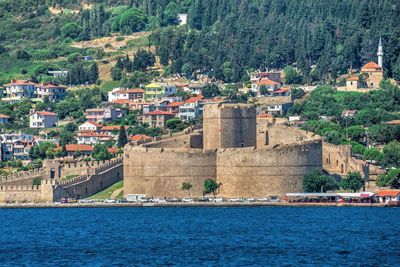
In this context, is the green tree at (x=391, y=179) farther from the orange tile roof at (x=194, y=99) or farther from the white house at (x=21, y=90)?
the white house at (x=21, y=90)

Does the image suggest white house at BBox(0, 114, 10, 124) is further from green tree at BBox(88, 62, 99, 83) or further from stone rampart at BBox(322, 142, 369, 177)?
stone rampart at BBox(322, 142, 369, 177)

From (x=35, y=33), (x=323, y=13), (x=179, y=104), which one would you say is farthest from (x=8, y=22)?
(x=179, y=104)

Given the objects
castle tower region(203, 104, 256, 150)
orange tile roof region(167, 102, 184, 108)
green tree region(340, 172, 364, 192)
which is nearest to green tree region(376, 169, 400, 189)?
green tree region(340, 172, 364, 192)

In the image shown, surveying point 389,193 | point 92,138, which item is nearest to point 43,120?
point 92,138

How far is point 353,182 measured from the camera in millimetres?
→ 98125

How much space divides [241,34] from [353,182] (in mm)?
51319

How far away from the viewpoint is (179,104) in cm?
13388

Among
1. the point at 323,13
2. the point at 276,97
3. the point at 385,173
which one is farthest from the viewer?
the point at 323,13

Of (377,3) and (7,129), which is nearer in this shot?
(7,129)

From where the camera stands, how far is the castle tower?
329 feet

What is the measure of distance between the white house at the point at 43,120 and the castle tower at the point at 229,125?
34730mm

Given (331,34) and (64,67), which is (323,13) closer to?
(331,34)

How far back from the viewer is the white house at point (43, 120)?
13412 centimetres

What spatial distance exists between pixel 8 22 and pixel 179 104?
55312mm
